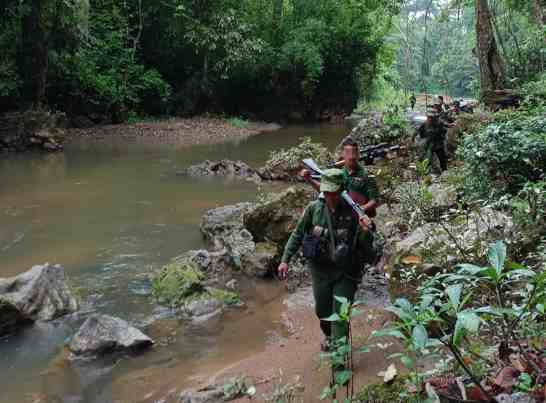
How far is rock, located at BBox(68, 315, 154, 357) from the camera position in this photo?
5.37 m

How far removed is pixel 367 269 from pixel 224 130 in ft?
62.7

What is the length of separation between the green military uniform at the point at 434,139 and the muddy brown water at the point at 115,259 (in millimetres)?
3818

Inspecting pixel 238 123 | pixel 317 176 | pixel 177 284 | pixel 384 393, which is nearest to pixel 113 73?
pixel 238 123

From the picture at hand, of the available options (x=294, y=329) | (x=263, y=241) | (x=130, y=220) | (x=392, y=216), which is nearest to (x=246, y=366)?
(x=294, y=329)

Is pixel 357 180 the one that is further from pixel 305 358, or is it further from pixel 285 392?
pixel 285 392

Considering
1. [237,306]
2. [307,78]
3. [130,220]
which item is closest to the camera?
[237,306]

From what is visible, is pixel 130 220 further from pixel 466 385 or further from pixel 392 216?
pixel 466 385

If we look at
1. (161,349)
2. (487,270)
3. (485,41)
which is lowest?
Answer: (161,349)

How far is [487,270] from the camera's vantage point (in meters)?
2.11

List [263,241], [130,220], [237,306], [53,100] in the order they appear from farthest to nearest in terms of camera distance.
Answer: [53,100] → [130,220] → [263,241] → [237,306]

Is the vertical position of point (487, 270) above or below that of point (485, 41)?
below

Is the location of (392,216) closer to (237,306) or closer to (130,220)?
(237,306)

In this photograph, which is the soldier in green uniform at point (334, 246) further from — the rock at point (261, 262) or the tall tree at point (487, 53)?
the tall tree at point (487, 53)

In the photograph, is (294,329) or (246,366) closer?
(246,366)
